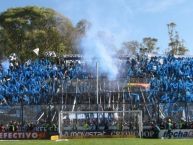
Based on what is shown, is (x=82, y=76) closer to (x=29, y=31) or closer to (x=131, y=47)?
(x=29, y=31)

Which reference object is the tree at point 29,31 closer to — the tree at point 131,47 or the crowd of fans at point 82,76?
the crowd of fans at point 82,76

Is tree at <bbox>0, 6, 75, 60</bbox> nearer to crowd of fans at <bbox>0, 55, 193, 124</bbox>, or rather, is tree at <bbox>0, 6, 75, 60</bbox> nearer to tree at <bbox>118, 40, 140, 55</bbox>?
crowd of fans at <bbox>0, 55, 193, 124</bbox>

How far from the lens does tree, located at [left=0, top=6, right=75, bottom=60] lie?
78938 millimetres

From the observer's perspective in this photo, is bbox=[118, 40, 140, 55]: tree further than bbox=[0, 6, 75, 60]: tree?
Yes

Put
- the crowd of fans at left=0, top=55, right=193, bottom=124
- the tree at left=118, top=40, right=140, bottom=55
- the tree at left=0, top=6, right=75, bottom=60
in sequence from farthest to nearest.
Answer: the tree at left=118, top=40, right=140, bottom=55, the tree at left=0, top=6, right=75, bottom=60, the crowd of fans at left=0, top=55, right=193, bottom=124

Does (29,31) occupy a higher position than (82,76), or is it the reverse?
(29,31)

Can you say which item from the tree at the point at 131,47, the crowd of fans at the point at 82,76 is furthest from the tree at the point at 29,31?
the tree at the point at 131,47

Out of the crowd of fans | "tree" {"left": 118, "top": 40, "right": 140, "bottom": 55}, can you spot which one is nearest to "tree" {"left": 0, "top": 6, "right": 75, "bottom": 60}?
the crowd of fans

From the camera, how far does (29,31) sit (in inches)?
3132

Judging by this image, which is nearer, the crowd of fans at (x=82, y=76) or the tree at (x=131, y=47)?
the crowd of fans at (x=82, y=76)

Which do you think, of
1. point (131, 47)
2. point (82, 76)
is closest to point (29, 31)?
point (82, 76)

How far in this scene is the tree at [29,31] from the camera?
259 feet

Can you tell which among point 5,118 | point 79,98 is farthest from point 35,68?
point 5,118

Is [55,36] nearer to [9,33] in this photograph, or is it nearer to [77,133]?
[9,33]
